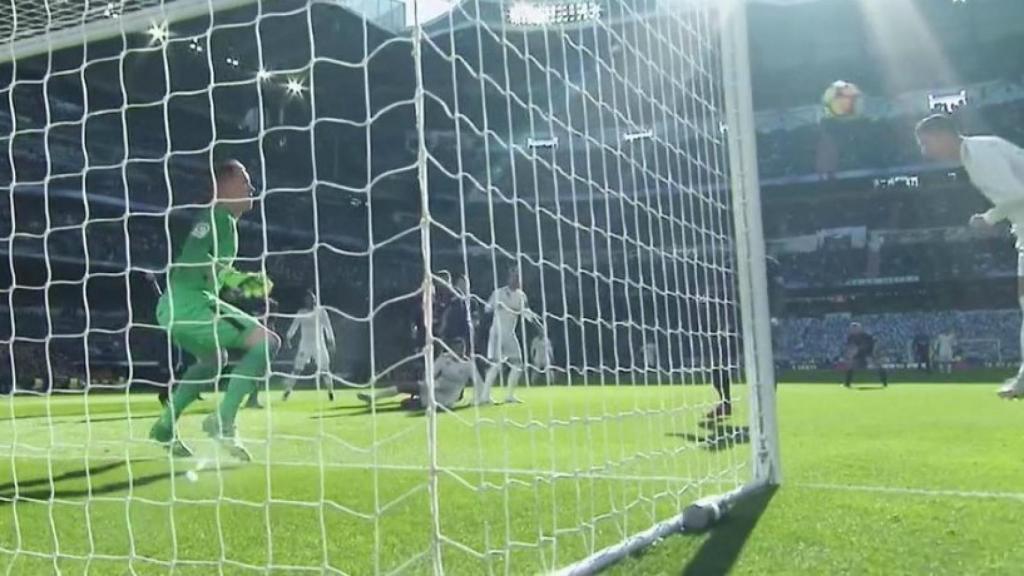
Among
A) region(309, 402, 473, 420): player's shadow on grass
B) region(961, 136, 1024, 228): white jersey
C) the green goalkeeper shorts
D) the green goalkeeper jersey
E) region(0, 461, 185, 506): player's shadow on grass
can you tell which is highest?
region(961, 136, 1024, 228): white jersey

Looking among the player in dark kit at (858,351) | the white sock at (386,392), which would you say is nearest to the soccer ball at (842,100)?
the player in dark kit at (858,351)

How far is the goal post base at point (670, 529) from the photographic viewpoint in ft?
8.80

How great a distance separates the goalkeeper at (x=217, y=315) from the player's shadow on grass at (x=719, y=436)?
199 cm

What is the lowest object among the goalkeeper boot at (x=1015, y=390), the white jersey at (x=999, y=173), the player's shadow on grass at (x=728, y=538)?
the player's shadow on grass at (x=728, y=538)

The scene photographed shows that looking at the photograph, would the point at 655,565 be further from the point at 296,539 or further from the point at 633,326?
the point at 633,326

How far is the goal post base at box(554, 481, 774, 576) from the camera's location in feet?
8.80

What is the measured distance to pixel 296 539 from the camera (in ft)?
10.5

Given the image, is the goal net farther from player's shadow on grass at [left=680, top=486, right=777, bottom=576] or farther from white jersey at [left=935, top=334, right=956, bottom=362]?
white jersey at [left=935, top=334, right=956, bottom=362]

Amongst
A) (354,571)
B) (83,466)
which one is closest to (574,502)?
(354,571)

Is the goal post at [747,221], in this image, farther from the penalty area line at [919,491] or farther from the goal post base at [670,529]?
the goal post base at [670,529]

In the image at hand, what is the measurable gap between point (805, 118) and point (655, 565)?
3243 cm

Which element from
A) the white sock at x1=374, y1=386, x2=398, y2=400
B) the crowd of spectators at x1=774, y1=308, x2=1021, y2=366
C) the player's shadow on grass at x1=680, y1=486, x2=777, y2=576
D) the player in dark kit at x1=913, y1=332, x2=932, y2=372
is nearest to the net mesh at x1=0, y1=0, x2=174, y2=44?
the player's shadow on grass at x1=680, y1=486, x2=777, y2=576

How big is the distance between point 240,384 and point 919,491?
296 cm

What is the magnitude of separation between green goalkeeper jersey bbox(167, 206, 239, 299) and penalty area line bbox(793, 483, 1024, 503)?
2586 millimetres
